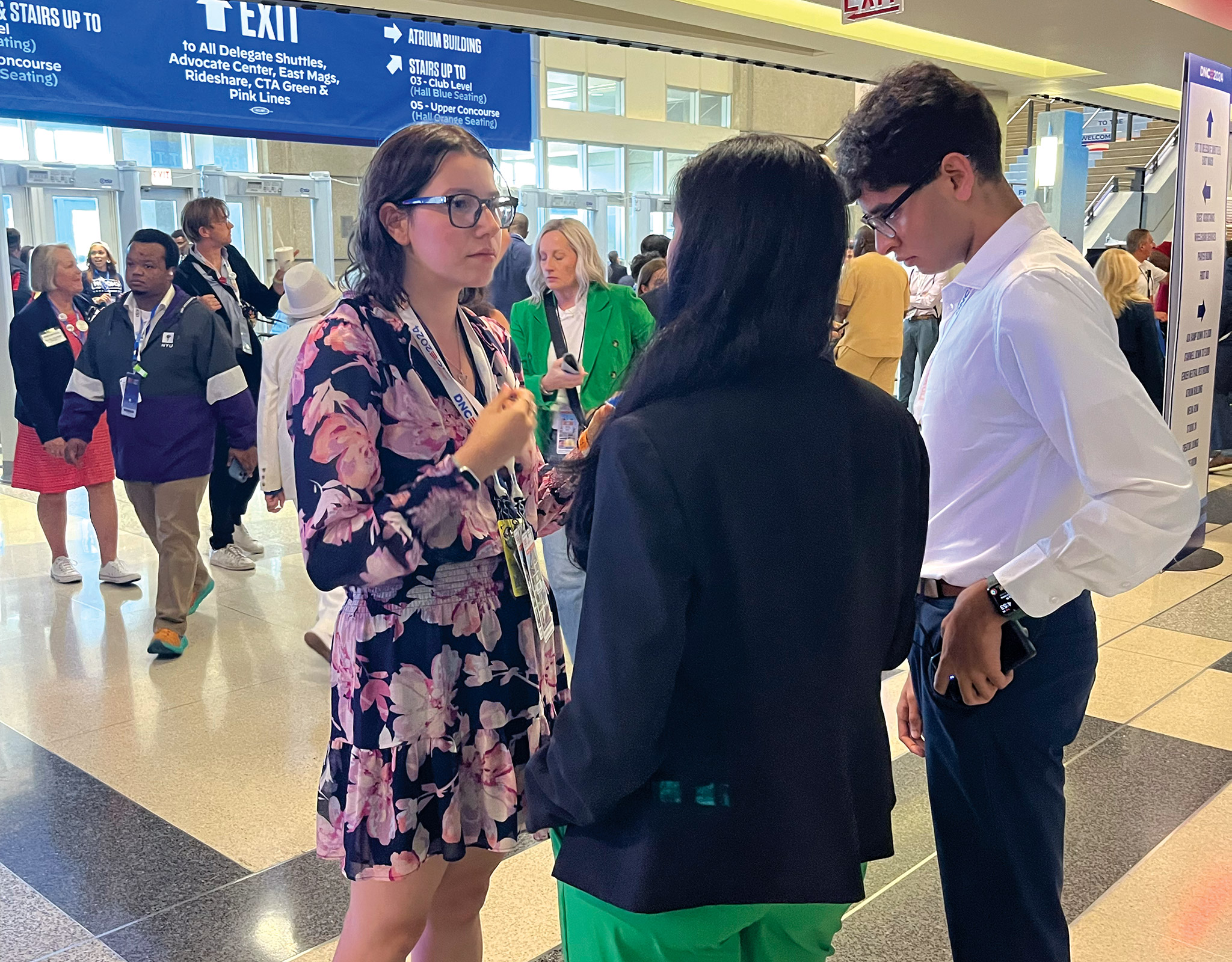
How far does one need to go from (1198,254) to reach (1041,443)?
450cm

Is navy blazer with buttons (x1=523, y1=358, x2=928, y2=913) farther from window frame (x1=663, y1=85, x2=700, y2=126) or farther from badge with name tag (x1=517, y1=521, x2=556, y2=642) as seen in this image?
window frame (x1=663, y1=85, x2=700, y2=126)

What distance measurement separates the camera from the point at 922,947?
8.10 feet

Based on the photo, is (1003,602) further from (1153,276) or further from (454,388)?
(1153,276)

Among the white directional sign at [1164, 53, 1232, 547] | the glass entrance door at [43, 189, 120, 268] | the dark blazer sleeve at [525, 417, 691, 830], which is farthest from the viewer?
the glass entrance door at [43, 189, 120, 268]

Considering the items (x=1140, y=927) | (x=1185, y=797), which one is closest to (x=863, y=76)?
(x=1185, y=797)

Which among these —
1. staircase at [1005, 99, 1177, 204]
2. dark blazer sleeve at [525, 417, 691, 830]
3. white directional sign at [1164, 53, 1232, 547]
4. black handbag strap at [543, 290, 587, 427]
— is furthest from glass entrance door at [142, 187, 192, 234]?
staircase at [1005, 99, 1177, 204]

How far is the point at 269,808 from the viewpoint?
3199 mm

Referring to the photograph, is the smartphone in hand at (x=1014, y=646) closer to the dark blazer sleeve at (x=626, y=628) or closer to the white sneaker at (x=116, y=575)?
the dark blazer sleeve at (x=626, y=628)

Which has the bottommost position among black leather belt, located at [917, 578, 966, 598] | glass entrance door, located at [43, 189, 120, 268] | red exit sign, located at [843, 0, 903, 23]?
black leather belt, located at [917, 578, 966, 598]

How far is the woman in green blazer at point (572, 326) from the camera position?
13.5ft

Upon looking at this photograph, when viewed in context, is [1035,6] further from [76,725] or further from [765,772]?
[765,772]

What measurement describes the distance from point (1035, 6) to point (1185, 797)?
21.3 feet

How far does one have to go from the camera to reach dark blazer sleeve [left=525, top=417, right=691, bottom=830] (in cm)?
108

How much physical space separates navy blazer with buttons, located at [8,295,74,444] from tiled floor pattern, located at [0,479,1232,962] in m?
1.04
